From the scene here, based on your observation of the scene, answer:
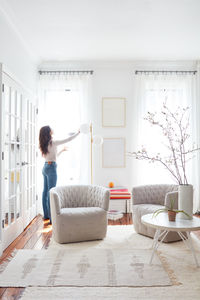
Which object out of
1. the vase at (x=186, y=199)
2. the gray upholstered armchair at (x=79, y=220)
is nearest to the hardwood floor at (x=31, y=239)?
A: the gray upholstered armchair at (x=79, y=220)

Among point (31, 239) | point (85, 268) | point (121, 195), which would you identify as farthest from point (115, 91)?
point (85, 268)

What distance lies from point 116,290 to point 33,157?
3108 millimetres

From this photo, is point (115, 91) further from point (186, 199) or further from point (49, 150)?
point (186, 199)

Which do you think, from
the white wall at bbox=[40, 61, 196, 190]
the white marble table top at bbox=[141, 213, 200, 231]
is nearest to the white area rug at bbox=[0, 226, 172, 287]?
the white marble table top at bbox=[141, 213, 200, 231]

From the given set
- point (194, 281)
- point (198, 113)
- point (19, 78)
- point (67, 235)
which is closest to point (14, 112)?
point (19, 78)

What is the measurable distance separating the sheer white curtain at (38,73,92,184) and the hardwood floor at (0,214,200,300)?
1.03 m

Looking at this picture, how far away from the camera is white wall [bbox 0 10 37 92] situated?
336 centimetres

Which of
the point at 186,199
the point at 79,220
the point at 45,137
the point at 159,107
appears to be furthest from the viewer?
the point at 159,107

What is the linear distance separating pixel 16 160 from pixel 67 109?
1788mm

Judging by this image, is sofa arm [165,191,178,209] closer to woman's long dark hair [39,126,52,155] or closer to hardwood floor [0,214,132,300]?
hardwood floor [0,214,132,300]

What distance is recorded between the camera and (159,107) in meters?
5.28

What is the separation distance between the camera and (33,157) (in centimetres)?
492

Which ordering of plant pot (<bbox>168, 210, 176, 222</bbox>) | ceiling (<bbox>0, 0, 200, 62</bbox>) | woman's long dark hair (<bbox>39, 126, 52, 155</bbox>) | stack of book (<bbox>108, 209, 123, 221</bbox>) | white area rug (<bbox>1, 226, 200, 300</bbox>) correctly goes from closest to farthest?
1. white area rug (<bbox>1, 226, 200, 300</bbox>)
2. plant pot (<bbox>168, 210, 176, 222</bbox>)
3. ceiling (<bbox>0, 0, 200, 62</bbox>)
4. woman's long dark hair (<bbox>39, 126, 52, 155</bbox>)
5. stack of book (<bbox>108, 209, 123, 221</bbox>)

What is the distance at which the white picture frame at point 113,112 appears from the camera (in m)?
5.34
